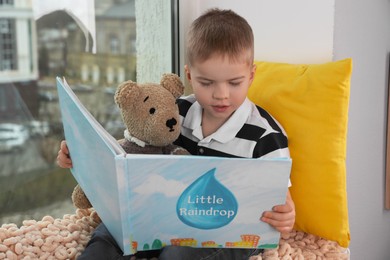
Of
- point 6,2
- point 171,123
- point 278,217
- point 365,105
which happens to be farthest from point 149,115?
point 365,105

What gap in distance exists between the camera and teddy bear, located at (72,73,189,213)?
1260 millimetres

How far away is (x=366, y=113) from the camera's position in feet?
5.59

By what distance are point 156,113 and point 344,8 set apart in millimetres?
664

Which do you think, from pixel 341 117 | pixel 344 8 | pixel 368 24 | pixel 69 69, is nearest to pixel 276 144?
pixel 341 117

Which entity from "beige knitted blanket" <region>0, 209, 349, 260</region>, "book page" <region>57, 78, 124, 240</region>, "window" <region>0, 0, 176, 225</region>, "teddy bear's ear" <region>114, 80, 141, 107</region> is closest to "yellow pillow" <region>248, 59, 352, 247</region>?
"beige knitted blanket" <region>0, 209, 349, 260</region>

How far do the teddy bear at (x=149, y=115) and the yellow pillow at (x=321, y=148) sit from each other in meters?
0.31

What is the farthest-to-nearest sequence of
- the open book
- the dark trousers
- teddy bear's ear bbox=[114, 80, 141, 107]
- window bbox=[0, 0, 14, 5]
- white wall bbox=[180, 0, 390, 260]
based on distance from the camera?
white wall bbox=[180, 0, 390, 260] → window bbox=[0, 0, 14, 5] → teddy bear's ear bbox=[114, 80, 141, 107] → the dark trousers → the open book

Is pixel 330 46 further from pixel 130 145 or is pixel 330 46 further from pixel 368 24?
pixel 130 145

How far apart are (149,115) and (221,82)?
202 mm

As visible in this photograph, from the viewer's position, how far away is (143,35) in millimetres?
1840

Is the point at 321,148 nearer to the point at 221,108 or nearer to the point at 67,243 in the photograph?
the point at 221,108

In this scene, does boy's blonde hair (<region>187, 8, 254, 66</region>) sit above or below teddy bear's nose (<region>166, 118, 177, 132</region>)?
above

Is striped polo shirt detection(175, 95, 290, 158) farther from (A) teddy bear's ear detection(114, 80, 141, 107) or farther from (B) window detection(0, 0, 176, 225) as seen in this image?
(B) window detection(0, 0, 176, 225)

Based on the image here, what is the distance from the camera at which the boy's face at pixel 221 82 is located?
1.21m
